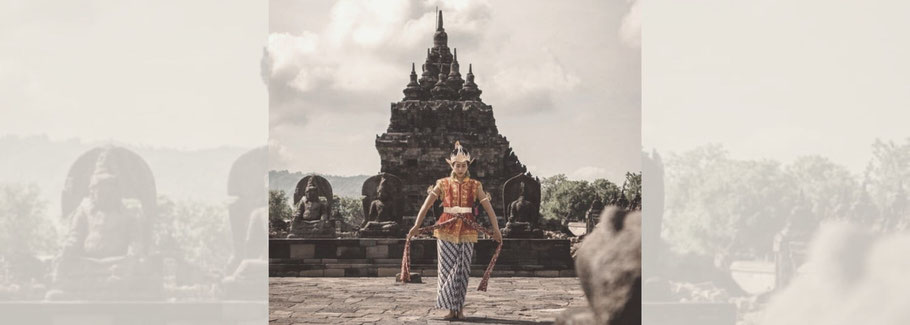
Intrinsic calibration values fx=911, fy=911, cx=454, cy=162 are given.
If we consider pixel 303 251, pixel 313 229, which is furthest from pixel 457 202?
pixel 313 229

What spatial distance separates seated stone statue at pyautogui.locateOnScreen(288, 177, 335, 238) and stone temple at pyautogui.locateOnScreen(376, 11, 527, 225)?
41.3ft

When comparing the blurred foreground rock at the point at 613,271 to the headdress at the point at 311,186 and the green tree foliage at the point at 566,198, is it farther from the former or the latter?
the green tree foliage at the point at 566,198

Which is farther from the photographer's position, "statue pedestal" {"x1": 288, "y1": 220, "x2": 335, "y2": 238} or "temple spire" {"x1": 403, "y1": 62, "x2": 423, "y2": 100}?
"temple spire" {"x1": 403, "y1": 62, "x2": 423, "y2": 100}

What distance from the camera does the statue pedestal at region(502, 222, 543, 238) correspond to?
15314 millimetres

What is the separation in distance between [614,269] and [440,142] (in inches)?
991

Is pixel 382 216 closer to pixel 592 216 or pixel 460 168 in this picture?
pixel 460 168

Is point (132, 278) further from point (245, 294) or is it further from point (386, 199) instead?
point (386, 199)

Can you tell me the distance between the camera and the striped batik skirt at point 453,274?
27.0ft

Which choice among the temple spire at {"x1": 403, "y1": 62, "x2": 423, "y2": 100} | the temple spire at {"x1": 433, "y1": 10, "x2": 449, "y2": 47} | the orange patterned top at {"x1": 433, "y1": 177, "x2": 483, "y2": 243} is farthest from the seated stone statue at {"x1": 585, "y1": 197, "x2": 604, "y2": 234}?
the orange patterned top at {"x1": 433, "y1": 177, "x2": 483, "y2": 243}

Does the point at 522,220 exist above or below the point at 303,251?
above

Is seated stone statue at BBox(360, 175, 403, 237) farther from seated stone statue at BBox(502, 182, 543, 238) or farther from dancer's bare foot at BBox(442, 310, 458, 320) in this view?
dancer's bare foot at BBox(442, 310, 458, 320)

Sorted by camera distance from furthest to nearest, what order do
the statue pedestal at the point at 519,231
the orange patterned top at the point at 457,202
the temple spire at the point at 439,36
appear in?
1. the temple spire at the point at 439,36
2. the statue pedestal at the point at 519,231
3. the orange patterned top at the point at 457,202

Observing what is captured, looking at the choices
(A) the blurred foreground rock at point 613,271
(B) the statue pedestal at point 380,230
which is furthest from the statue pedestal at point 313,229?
(A) the blurred foreground rock at point 613,271

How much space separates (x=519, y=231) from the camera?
15359 mm
